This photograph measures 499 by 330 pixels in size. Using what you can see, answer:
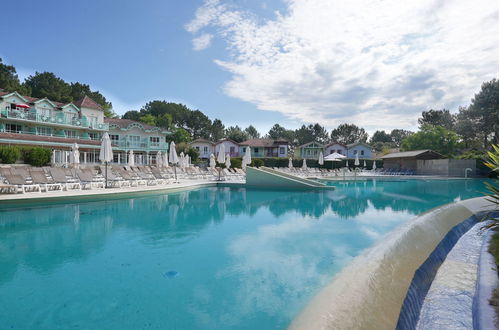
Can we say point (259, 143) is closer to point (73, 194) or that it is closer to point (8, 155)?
point (8, 155)

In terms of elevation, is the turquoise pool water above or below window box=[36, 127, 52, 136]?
below

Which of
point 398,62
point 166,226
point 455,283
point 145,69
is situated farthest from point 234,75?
point 455,283

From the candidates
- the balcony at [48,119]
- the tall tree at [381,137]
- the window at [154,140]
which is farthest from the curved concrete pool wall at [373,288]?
the tall tree at [381,137]

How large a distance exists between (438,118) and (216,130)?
155 feet

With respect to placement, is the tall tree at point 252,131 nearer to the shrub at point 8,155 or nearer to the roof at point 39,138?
the roof at point 39,138

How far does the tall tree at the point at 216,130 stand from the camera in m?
59.2

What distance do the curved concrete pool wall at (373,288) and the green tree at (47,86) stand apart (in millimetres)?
43741

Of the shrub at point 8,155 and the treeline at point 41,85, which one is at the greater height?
the treeline at point 41,85

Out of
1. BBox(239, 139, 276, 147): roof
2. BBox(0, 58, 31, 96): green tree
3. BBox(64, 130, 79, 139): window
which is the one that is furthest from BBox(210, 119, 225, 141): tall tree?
BBox(0, 58, 31, 96): green tree

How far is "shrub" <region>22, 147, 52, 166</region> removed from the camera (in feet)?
66.6

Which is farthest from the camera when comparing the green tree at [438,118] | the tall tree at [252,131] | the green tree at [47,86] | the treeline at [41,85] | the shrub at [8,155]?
the tall tree at [252,131]

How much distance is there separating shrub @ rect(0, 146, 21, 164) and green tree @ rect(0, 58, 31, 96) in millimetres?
17878

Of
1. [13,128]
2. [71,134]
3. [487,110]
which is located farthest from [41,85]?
[487,110]

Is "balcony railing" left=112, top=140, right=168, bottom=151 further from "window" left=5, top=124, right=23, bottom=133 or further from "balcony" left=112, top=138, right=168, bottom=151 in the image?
"window" left=5, top=124, right=23, bottom=133
